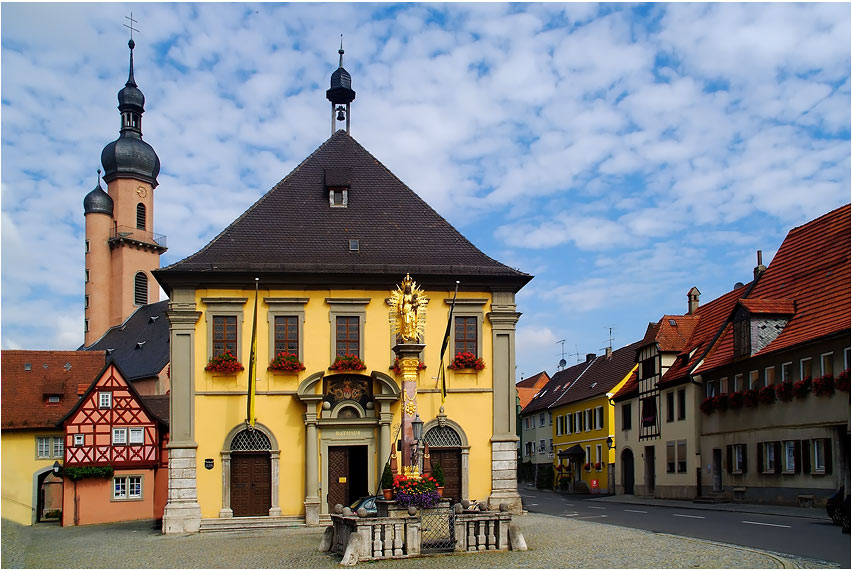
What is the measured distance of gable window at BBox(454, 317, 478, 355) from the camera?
1270 inches

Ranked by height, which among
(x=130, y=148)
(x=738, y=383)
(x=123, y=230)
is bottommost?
(x=738, y=383)

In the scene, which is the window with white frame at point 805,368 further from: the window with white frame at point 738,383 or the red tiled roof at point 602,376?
the red tiled roof at point 602,376

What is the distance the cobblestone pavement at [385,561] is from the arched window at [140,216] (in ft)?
172

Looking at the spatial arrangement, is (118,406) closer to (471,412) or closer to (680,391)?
(471,412)

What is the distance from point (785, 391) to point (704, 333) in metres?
11.9

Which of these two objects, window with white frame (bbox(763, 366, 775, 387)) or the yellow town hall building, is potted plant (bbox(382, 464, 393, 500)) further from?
window with white frame (bbox(763, 366, 775, 387))

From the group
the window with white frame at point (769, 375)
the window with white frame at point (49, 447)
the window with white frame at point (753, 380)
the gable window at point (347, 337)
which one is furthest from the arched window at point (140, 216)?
the window with white frame at point (769, 375)

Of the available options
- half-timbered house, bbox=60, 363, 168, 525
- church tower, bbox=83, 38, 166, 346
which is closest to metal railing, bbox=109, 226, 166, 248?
church tower, bbox=83, 38, 166, 346

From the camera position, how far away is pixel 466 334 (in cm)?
3231

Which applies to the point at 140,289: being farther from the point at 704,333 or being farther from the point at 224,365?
the point at 224,365

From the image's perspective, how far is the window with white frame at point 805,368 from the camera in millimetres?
31250

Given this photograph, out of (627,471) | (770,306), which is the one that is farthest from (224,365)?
(627,471)

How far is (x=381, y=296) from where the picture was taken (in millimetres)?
32156

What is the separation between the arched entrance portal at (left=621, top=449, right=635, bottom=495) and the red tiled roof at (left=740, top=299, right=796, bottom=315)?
19.1 meters
